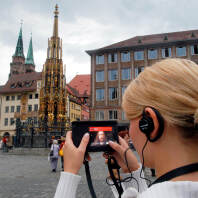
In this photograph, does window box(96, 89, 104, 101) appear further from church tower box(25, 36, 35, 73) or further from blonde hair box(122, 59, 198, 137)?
church tower box(25, 36, 35, 73)

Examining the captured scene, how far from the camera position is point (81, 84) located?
6462 centimetres

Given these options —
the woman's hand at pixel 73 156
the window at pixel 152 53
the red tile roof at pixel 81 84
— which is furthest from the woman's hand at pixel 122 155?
the red tile roof at pixel 81 84

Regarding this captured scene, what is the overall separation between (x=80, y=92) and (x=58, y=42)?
37.3 metres

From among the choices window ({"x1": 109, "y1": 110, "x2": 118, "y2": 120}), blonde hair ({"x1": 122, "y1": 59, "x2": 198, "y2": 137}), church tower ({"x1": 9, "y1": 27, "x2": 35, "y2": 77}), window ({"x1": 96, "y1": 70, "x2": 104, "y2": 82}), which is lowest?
blonde hair ({"x1": 122, "y1": 59, "x2": 198, "y2": 137})

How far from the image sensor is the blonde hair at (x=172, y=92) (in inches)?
34.8

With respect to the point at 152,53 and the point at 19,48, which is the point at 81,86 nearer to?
the point at 152,53

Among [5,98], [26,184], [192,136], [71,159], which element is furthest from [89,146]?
[5,98]

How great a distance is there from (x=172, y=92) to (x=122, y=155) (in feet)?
2.19

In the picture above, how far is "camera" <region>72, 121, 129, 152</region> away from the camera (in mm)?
1289

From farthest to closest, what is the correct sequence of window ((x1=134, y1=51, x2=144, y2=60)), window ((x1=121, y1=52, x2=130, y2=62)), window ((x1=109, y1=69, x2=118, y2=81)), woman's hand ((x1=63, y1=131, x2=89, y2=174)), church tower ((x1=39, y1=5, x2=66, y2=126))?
window ((x1=121, y1=52, x2=130, y2=62)), window ((x1=109, y1=69, x2=118, y2=81)), window ((x1=134, y1=51, x2=144, y2=60)), church tower ((x1=39, y1=5, x2=66, y2=126)), woman's hand ((x1=63, y1=131, x2=89, y2=174))

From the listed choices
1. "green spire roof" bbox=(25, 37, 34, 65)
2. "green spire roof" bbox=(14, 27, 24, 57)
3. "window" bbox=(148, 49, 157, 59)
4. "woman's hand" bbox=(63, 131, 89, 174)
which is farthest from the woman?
"green spire roof" bbox=(14, 27, 24, 57)

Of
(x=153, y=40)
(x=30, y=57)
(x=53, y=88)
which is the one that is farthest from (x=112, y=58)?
(x=30, y=57)

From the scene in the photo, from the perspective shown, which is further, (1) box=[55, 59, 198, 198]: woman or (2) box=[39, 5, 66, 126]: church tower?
(2) box=[39, 5, 66, 126]: church tower

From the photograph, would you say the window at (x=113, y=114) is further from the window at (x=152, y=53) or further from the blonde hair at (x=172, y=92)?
the blonde hair at (x=172, y=92)
